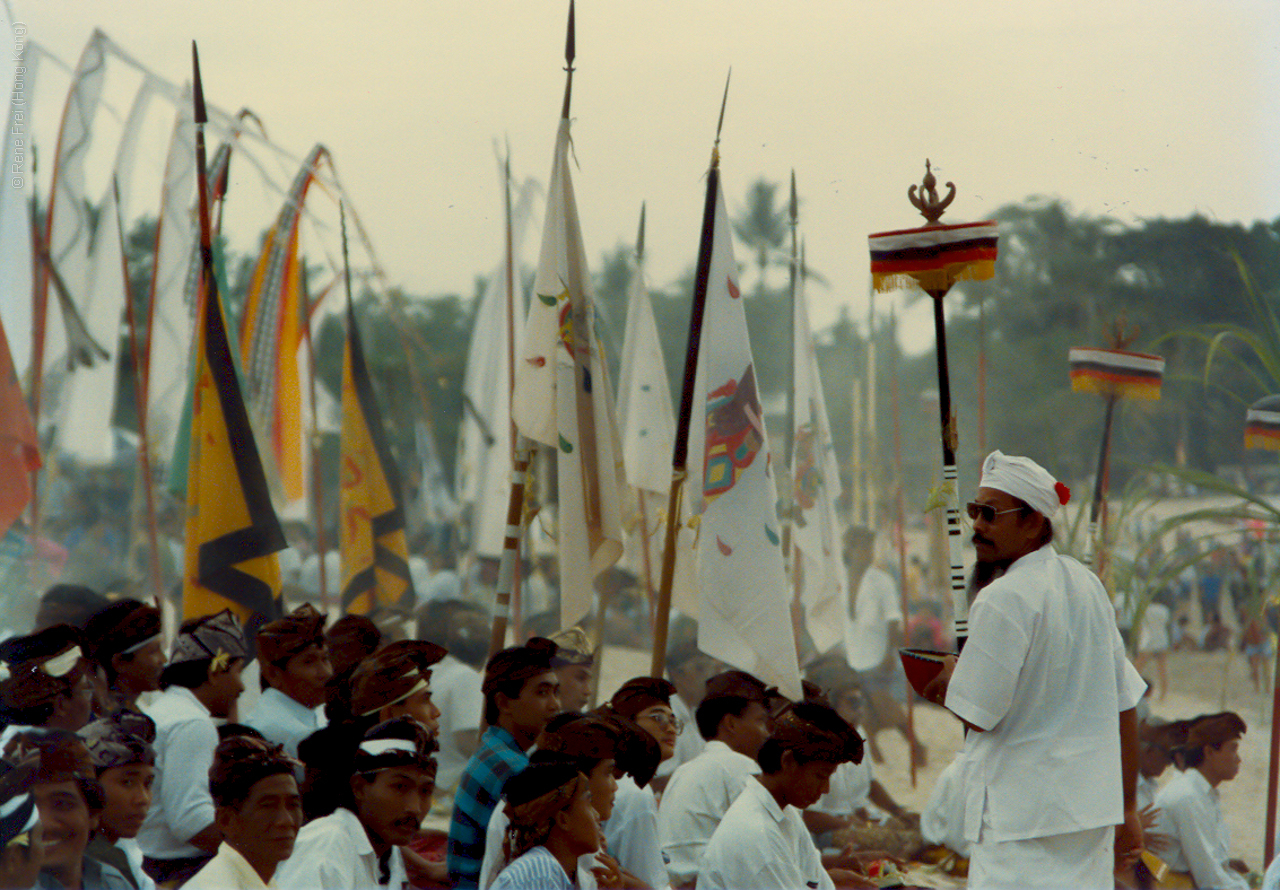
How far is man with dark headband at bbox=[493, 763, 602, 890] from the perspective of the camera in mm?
2918

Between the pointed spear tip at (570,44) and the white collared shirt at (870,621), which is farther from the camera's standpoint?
the white collared shirt at (870,621)

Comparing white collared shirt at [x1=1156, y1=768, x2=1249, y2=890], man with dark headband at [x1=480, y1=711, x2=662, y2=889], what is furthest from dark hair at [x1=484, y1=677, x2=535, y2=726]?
white collared shirt at [x1=1156, y1=768, x2=1249, y2=890]

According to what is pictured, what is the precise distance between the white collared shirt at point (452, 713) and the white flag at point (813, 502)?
174 centimetres

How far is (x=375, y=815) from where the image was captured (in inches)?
127

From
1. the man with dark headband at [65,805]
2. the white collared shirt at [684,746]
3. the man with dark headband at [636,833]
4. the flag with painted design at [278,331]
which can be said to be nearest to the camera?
the man with dark headband at [65,805]

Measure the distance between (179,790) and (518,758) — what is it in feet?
2.94

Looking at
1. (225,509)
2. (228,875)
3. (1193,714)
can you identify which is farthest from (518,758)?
(1193,714)

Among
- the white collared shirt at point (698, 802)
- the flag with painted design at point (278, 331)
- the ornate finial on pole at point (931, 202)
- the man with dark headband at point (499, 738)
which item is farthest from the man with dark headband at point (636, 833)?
the flag with painted design at point (278, 331)

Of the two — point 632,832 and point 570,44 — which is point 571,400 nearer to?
point 570,44

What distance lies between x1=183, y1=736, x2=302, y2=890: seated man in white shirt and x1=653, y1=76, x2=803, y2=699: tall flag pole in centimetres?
207

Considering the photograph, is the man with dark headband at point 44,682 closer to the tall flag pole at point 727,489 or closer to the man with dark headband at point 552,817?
the man with dark headband at point 552,817

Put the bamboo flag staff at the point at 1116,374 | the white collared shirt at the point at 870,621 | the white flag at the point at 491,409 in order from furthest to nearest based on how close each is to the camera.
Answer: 1. the white collared shirt at the point at 870,621
2. the white flag at the point at 491,409
3. the bamboo flag staff at the point at 1116,374

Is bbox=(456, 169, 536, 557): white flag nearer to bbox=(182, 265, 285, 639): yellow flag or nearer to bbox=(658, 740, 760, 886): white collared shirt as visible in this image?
bbox=(182, 265, 285, 639): yellow flag

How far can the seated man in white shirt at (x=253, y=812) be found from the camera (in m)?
2.92
